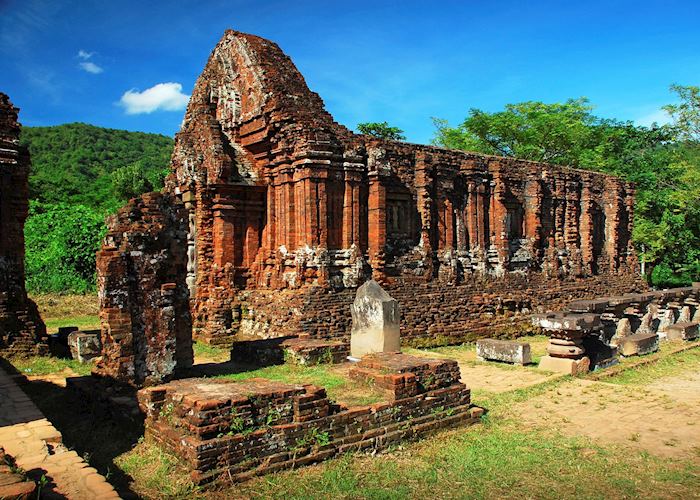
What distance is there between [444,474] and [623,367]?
756cm

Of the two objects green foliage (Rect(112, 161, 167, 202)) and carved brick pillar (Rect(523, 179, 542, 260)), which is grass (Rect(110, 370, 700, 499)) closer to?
carved brick pillar (Rect(523, 179, 542, 260))

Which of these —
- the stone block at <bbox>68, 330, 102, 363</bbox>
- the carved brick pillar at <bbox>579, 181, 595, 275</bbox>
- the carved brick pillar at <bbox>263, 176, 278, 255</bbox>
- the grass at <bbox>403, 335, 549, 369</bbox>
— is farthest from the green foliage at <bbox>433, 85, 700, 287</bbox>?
the stone block at <bbox>68, 330, 102, 363</bbox>

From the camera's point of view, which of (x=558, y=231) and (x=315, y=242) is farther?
(x=558, y=231)

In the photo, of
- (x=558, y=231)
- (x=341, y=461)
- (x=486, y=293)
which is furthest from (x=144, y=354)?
(x=558, y=231)

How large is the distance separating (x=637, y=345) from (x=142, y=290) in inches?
438

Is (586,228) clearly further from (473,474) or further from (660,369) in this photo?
(473,474)

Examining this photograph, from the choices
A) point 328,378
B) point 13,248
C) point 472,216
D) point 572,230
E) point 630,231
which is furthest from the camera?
point 630,231

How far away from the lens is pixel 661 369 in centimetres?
1228

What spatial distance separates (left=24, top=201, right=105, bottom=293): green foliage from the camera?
23.0m

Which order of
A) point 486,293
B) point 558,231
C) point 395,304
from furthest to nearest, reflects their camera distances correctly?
1. point 558,231
2. point 486,293
3. point 395,304

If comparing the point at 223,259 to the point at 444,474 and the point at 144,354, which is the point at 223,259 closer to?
the point at 144,354

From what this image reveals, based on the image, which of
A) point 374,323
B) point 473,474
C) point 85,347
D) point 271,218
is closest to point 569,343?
point 374,323

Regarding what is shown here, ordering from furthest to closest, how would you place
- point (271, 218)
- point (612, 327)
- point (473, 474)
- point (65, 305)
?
point (65, 305) → point (612, 327) → point (271, 218) → point (473, 474)

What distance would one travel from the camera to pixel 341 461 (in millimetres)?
6492
